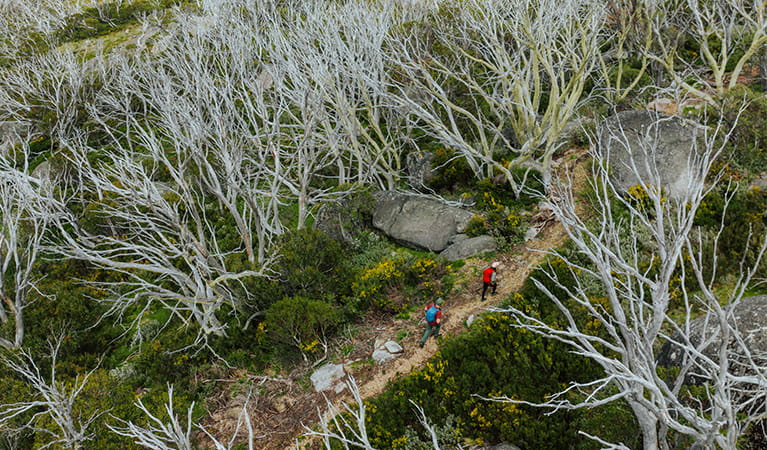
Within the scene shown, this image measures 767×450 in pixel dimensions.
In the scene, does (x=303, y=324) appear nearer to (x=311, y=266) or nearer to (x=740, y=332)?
(x=311, y=266)

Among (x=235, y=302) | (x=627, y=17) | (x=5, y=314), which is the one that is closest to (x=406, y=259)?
(x=235, y=302)

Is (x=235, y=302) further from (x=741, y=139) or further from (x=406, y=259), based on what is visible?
(x=741, y=139)

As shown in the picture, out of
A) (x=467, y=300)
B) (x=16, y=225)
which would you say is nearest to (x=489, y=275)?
(x=467, y=300)

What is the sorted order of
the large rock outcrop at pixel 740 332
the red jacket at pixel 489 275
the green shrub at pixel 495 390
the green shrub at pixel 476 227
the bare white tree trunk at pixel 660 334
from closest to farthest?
1. the bare white tree trunk at pixel 660 334
2. the large rock outcrop at pixel 740 332
3. the green shrub at pixel 495 390
4. the red jacket at pixel 489 275
5. the green shrub at pixel 476 227

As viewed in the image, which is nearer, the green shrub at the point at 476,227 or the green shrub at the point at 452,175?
the green shrub at the point at 476,227

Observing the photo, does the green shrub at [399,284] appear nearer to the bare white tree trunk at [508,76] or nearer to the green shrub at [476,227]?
the green shrub at [476,227]

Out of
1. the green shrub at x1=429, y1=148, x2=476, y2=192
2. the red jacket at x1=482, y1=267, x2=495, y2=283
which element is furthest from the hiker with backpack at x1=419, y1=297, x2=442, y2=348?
the green shrub at x1=429, y1=148, x2=476, y2=192

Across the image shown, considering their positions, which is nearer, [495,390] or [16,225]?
[495,390]

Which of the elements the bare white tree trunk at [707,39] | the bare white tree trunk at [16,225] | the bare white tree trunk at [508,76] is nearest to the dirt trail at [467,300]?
the bare white tree trunk at [508,76]
